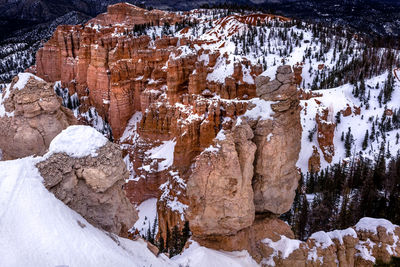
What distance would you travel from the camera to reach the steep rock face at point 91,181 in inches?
290

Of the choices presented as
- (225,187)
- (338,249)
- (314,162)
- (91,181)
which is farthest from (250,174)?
(314,162)

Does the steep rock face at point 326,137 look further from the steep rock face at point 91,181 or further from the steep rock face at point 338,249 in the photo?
the steep rock face at point 91,181

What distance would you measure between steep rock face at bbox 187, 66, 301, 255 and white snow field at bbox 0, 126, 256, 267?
449 centimetres

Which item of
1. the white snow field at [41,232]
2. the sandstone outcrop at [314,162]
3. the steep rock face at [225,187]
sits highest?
the white snow field at [41,232]

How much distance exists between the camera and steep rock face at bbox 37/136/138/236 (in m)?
7.36

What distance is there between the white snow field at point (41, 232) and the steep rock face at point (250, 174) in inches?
177

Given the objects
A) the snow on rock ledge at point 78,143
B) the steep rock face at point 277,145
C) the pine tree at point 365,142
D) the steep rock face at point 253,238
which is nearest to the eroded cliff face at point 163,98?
the steep rock face at point 253,238

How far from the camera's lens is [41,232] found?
5.89 m

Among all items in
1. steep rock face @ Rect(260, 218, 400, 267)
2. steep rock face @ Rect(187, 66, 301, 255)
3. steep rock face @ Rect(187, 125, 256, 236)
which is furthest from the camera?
steep rock face @ Rect(260, 218, 400, 267)

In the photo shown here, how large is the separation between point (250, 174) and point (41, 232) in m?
7.86

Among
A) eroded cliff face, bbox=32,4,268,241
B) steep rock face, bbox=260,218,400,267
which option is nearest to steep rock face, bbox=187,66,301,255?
steep rock face, bbox=260,218,400,267

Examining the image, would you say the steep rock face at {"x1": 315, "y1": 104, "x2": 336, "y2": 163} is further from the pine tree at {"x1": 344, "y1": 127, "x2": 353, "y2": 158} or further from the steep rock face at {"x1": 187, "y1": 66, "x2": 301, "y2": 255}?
the steep rock face at {"x1": 187, "y1": 66, "x2": 301, "y2": 255}

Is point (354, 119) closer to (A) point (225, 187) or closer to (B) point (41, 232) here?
(A) point (225, 187)

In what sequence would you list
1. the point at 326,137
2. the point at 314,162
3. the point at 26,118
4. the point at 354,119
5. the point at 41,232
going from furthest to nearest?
1. the point at 354,119
2. the point at 326,137
3. the point at 314,162
4. the point at 26,118
5. the point at 41,232
